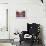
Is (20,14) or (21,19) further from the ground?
(20,14)

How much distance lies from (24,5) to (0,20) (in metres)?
0.98

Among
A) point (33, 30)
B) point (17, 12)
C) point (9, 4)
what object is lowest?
point (33, 30)

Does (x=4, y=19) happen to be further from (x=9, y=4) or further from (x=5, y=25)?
(x=9, y=4)

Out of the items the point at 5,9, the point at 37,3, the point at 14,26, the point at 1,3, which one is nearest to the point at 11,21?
the point at 14,26

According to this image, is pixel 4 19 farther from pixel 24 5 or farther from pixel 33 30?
pixel 33 30

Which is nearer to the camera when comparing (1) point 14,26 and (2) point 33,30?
(2) point 33,30

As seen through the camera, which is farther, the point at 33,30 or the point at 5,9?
the point at 5,9

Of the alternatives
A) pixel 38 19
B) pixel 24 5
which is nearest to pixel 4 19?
pixel 24 5

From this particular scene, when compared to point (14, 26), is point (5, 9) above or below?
above

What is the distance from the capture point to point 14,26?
3.99 meters

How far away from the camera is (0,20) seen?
4.07 metres

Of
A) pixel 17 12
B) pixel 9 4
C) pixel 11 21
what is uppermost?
pixel 9 4

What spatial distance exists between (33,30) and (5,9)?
1.38m

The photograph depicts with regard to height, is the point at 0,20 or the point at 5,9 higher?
the point at 5,9
